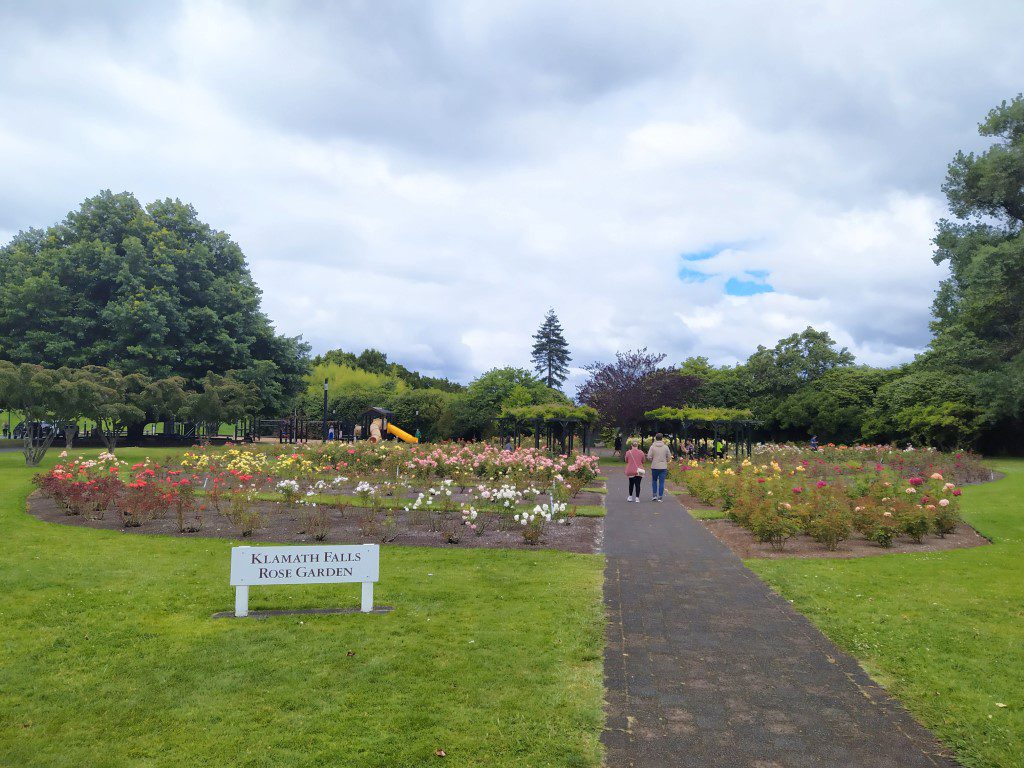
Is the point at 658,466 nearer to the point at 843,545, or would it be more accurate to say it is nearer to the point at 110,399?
the point at 843,545

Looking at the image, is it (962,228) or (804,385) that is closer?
(962,228)

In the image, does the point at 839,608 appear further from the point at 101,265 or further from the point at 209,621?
the point at 101,265

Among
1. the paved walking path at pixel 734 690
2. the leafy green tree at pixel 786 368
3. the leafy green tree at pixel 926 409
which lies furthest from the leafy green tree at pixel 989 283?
the paved walking path at pixel 734 690

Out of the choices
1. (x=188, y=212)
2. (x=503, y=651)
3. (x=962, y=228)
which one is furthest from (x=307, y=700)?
(x=962, y=228)

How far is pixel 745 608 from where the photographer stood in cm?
Result: 670

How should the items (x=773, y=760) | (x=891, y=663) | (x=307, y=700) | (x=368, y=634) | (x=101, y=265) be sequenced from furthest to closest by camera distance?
(x=101, y=265)
(x=368, y=634)
(x=891, y=663)
(x=307, y=700)
(x=773, y=760)

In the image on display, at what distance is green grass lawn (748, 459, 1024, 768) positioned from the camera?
164 inches

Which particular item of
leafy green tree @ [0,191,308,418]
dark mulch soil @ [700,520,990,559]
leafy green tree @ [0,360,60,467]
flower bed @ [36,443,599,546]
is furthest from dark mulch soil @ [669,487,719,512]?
leafy green tree @ [0,191,308,418]

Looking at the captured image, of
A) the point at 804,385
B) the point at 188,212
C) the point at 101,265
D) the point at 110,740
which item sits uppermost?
the point at 188,212

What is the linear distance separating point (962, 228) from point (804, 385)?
42.8 feet

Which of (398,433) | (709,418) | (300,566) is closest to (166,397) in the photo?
(398,433)

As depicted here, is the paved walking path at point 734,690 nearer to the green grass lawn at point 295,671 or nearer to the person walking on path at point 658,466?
the green grass lawn at point 295,671

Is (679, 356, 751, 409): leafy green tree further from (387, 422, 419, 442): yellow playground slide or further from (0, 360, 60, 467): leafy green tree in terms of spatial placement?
(0, 360, 60, 467): leafy green tree

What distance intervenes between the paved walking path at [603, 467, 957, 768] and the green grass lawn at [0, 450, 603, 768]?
262 mm
